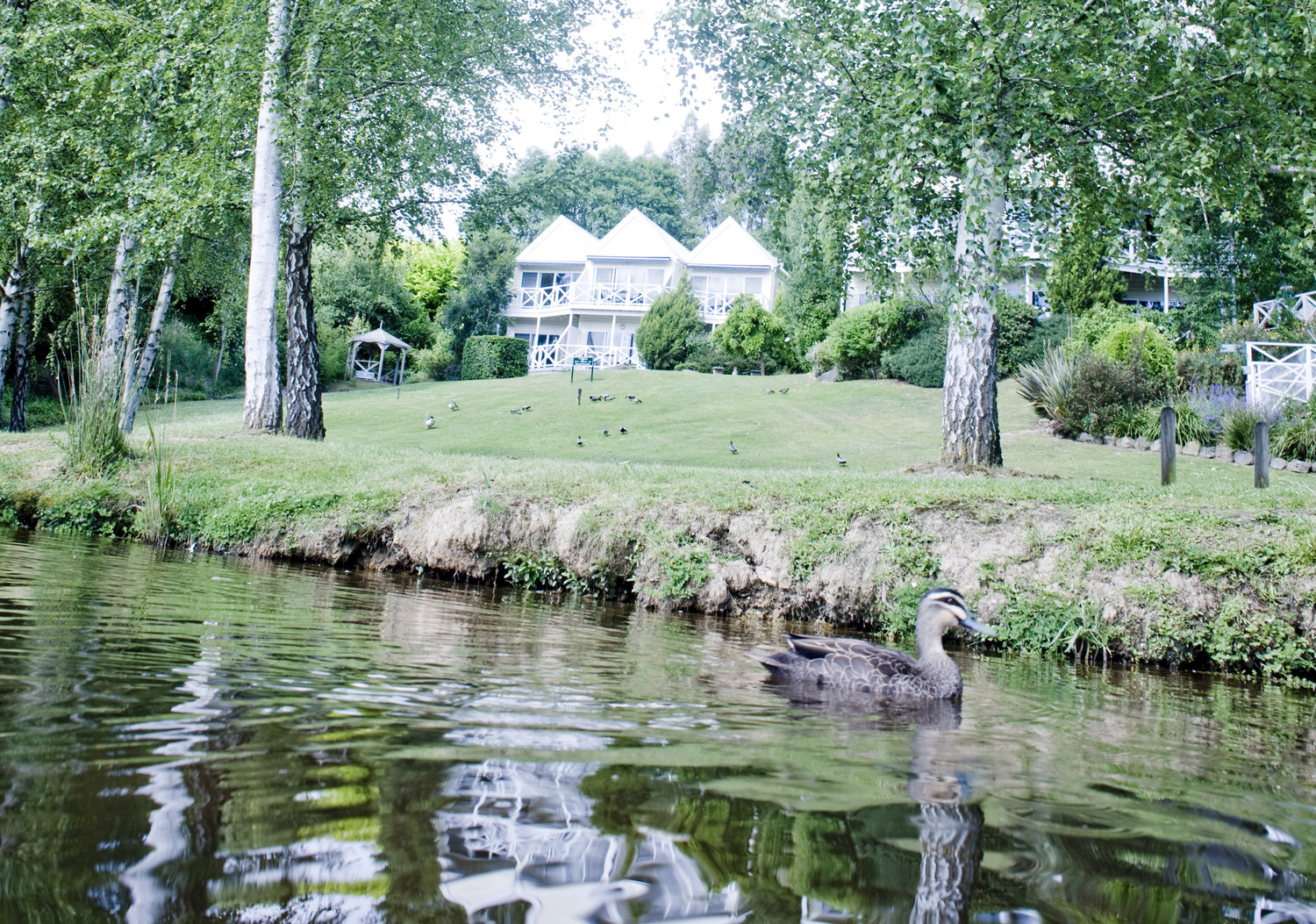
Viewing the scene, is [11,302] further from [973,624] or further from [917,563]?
[973,624]

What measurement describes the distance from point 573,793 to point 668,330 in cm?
3767

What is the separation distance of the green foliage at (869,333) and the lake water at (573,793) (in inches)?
1025

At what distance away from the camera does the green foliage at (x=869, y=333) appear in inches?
1166

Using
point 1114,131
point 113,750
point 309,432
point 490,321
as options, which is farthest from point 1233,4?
point 490,321

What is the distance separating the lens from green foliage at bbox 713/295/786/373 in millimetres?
37000

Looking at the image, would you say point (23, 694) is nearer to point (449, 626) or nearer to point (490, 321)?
point (449, 626)

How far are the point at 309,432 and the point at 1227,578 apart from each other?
41.5ft

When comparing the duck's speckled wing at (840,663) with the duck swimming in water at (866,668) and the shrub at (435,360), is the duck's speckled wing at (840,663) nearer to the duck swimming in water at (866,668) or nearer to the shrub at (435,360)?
the duck swimming in water at (866,668)

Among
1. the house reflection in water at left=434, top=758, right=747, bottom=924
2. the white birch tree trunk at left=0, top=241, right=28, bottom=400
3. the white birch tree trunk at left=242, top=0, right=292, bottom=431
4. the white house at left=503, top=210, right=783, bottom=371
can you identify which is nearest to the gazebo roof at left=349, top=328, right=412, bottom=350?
the white house at left=503, top=210, right=783, bottom=371

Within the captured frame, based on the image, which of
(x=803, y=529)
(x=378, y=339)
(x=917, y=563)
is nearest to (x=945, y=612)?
(x=917, y=563)

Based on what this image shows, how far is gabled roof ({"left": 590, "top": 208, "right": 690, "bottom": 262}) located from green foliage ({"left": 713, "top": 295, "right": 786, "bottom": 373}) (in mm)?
12912

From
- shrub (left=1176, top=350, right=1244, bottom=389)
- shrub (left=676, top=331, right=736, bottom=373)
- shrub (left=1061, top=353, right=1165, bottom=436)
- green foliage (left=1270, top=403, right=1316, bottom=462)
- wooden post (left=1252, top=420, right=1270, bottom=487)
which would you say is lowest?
wooden post (left=1252, top=420, right=1270, bottom=487)

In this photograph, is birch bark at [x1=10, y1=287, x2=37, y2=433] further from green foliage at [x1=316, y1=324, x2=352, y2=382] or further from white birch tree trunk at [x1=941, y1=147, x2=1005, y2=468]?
white birch tree trunk at [x1=941, y1=147, x2=1005, y2=468]

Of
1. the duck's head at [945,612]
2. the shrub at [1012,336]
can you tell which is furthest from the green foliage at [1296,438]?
the duck's head at [945,612]
